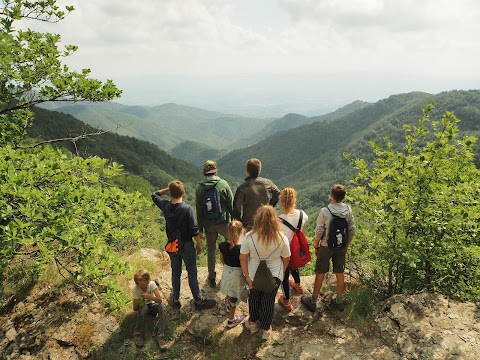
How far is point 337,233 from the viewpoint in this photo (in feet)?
18.1

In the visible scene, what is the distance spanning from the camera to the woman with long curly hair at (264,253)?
15.5 feet

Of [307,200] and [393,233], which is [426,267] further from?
[307,200]

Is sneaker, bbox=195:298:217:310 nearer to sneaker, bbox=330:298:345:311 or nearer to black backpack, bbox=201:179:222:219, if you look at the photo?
black backpack, bbox=201:179:222:219

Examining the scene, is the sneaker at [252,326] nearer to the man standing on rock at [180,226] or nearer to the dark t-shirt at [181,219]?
the man standing on rock at [180,226]

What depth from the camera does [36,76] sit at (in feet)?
19.8

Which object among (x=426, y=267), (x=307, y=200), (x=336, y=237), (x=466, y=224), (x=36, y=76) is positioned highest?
(x=36, y=76)

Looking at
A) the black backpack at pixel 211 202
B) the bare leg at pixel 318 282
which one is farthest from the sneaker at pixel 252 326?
the black backpack at pixel 211 202

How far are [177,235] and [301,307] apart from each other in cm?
299

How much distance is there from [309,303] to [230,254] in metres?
2.10

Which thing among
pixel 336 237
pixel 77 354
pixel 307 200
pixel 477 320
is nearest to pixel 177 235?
pixel 77 354

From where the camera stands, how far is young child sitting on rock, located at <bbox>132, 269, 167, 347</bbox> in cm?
534

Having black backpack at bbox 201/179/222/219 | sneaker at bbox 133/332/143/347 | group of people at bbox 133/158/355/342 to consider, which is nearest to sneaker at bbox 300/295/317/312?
group of people at bbox 133/158/355/342

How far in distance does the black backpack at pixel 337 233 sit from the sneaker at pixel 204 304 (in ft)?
8.83

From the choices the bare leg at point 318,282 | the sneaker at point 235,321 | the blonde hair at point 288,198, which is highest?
the blonde hair at point 288,198
